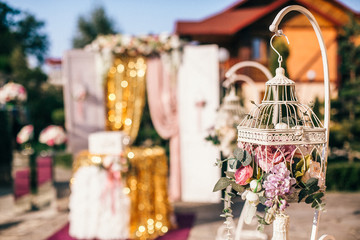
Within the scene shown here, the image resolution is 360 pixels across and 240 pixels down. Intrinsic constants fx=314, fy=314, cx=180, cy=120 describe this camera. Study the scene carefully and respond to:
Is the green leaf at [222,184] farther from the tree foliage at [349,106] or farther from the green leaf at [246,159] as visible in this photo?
the tree foliage at [349,106]

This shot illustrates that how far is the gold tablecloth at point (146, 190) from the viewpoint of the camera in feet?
15.0

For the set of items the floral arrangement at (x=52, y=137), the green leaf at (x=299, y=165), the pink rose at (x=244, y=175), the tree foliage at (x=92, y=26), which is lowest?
the floral arrangement at (x=52, y=137)

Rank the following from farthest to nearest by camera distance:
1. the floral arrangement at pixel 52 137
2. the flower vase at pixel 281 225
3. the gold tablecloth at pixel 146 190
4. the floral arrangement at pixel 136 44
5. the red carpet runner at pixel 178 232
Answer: the floral arrangement at pixel 136 44
the floral arrangement at pixel 52 137
the red carpet runner at pixel 178 232
the gold tablecloth at pixel 146 190
the flower vase at pixel 281 225


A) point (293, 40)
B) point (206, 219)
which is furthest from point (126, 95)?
point (293, 40)

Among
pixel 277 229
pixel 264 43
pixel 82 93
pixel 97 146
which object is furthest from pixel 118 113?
pixel 264 43

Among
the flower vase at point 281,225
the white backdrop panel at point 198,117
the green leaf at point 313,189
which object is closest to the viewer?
the green leaf at point 313,189

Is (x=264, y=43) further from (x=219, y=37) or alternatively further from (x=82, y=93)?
(x=82, y=93)

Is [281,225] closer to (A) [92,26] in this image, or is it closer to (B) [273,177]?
(B) [273,177]

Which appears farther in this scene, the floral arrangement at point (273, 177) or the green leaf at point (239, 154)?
the green leaf at point (239, 154)

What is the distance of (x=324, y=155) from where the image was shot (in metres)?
2.00

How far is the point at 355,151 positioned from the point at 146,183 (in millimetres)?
5746

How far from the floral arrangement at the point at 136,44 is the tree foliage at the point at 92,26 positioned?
1925 cm

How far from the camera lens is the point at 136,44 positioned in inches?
245

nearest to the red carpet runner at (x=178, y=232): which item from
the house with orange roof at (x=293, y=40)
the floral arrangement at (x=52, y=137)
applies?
the floral arrangement at (x=52, y=137)
